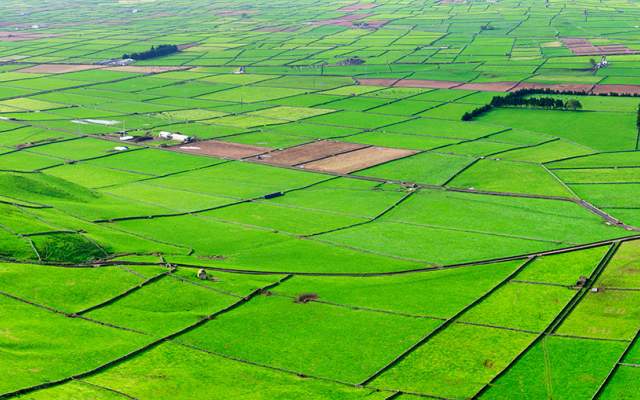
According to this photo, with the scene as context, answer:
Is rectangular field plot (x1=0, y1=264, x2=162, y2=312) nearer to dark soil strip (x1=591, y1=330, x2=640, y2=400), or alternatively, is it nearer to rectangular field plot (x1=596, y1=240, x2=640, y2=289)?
dark soil strip (x1=591, y1=330, x2=640, y2=400)

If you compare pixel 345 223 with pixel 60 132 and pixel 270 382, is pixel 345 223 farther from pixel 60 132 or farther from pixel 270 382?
pixel 60 132

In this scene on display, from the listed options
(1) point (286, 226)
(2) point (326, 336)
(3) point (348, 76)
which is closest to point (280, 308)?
(2) point (326, 336)

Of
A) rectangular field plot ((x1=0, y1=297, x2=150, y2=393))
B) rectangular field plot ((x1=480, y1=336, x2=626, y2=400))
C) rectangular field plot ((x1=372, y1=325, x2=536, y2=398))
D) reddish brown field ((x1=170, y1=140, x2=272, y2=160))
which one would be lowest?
rectangular field plot ((x1=480, y1=336, x2=626, y2=400))

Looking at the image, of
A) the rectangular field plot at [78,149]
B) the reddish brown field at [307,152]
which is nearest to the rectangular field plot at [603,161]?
the reddish brown field at [307,152]

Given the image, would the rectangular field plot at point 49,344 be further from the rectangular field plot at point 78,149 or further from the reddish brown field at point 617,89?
the reddish brown field at point 617,89

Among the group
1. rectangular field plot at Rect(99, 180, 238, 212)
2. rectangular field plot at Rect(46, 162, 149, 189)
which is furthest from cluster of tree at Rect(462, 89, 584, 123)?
rectangular field plot at Rect(46, 162, 149, 189)
